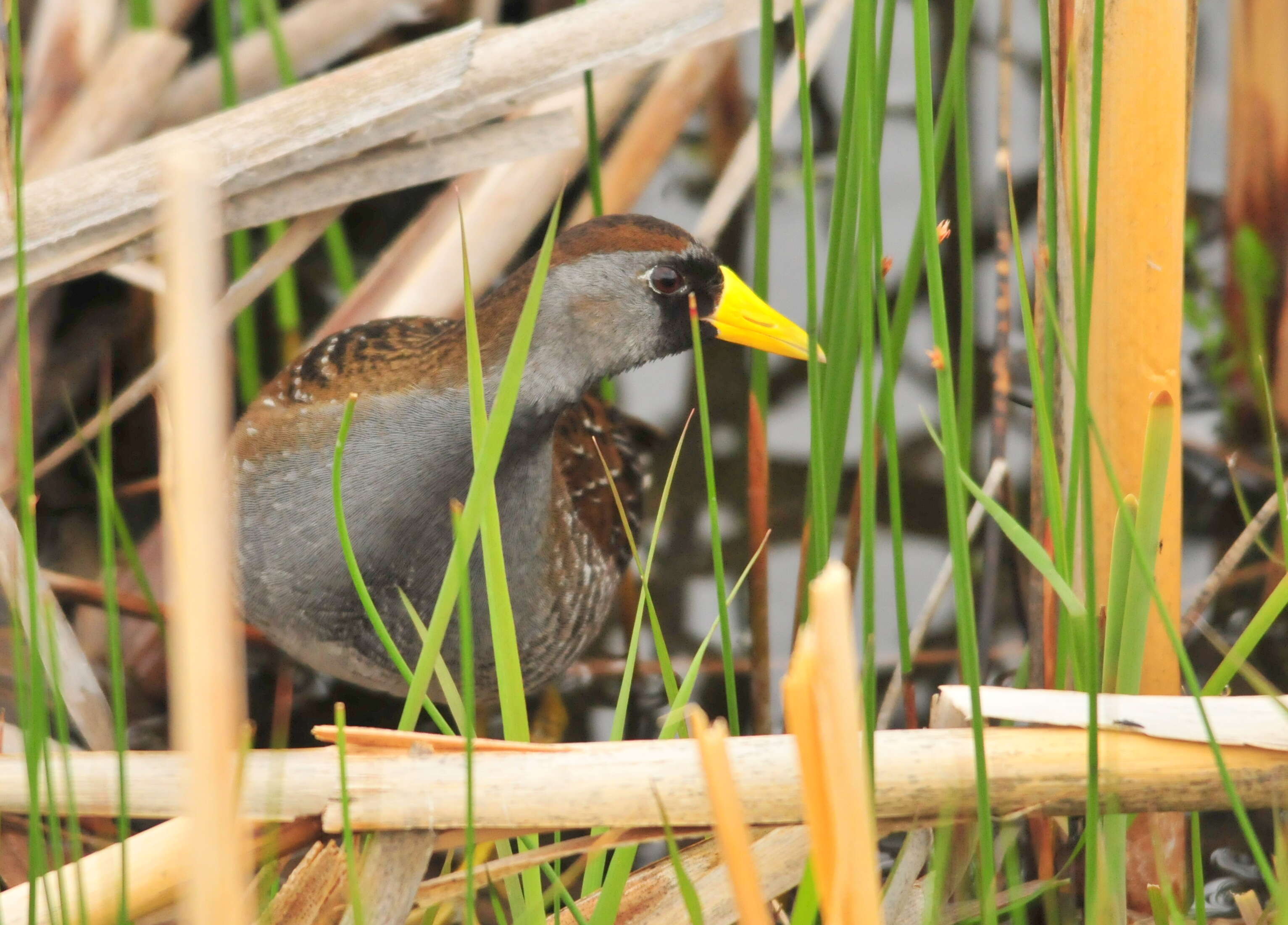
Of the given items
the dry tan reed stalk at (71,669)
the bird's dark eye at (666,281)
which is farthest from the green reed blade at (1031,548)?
the dry tan reed stalk at (71,669)

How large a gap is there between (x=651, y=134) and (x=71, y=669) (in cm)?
125

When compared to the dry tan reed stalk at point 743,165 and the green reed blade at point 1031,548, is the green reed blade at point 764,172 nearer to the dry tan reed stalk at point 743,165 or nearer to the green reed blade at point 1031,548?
the green reed blade at point 1031,548

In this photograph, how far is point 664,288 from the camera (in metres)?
1.53

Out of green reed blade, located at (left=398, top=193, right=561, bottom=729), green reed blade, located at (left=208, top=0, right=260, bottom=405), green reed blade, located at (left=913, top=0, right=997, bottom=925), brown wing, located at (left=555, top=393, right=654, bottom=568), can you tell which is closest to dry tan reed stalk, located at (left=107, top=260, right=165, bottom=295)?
green reed blade, located at (left=208, top=0, right=260, bottom=405)

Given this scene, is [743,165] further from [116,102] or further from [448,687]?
[448,687]

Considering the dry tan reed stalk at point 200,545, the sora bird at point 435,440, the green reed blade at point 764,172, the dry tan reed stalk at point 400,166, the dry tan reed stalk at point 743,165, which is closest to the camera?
the dry tan reed stalk at point 200,545

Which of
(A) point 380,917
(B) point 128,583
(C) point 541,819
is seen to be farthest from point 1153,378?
(B) point 128,583

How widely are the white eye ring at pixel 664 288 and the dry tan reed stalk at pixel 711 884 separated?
0.65m

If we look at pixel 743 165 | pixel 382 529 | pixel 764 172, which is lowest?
pixel 382 529

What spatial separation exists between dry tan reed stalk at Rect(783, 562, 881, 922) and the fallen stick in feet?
1.02

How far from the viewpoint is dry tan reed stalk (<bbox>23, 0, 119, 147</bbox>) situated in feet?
6.73

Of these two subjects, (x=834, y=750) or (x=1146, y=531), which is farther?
(x=1146, y=531)

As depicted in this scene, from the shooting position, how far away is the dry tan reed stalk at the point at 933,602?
5.19ft

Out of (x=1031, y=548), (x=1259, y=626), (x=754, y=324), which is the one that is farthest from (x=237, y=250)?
(x=1259, y=626)
